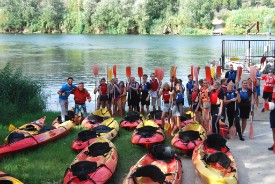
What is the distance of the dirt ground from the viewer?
722 cm

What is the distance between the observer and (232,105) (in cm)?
935

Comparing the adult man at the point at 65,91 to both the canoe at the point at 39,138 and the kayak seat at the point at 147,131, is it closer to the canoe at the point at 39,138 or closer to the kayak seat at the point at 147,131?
the canoe at the point at 39,138

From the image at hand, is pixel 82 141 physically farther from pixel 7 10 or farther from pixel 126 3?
pixel 7 10

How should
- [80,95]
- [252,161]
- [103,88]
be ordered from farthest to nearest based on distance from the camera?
[103,88]
[80,95]
[252,161]

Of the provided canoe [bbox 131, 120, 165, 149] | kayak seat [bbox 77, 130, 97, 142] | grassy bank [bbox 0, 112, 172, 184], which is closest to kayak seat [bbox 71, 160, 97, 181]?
grassy bank [bbox 0, 112, 172, 184]

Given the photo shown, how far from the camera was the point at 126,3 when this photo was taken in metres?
64.5

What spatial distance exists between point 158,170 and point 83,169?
1368 mm

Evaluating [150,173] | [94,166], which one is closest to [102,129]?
[94,166]

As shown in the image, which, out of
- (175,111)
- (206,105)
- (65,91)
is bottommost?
(175,111)

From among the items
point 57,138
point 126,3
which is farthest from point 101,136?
point 126,3

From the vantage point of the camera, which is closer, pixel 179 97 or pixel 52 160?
pixel 52 160

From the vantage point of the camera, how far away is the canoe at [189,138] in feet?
27.7

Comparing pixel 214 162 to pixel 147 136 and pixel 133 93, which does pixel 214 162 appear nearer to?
pixel 147 136

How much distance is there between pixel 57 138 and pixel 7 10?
71.2 m
